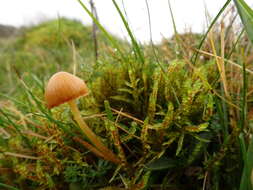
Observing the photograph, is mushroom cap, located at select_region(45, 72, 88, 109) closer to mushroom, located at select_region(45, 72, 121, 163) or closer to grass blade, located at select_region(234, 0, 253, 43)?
mushroom, located at select_region(45, 72, 121, 163)

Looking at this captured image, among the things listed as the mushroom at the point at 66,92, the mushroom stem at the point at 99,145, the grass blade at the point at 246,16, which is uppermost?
the grass blade at the point at 246,16

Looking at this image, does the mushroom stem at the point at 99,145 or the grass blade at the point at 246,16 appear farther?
the mushroom stem at the point at 99,145

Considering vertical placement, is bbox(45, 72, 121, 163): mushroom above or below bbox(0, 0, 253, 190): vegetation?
above

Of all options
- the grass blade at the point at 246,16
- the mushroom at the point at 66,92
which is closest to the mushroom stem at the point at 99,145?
the mushroom at the point at 66,92

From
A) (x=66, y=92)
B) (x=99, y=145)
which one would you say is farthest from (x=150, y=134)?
(x=66, y=92)

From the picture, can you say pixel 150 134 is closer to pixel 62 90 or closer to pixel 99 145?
pixel 99 145

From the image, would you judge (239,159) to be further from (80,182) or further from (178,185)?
(80,182)

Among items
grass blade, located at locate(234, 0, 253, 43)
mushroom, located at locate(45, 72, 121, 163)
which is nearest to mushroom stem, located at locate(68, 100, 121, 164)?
mushroom, located at locate(45, 72, 121, 163)

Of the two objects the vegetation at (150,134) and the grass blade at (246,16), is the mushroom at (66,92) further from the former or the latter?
the grass blade at (246,16)
